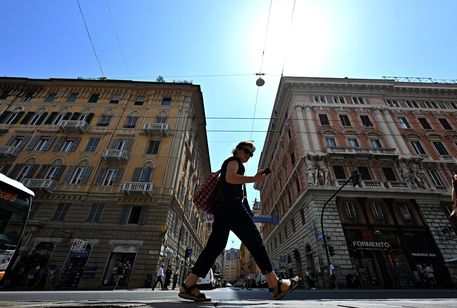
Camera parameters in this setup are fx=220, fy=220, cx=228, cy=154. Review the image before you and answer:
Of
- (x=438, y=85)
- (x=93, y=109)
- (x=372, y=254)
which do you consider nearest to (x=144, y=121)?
(x=93, y=109)

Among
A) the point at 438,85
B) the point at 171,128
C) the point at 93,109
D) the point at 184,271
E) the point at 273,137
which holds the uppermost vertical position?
the point at 438,85

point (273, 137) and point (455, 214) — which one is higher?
point (273, 137)

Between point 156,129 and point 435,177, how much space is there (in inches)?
1095

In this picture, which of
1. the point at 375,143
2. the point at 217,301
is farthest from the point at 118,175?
the point at 375,143

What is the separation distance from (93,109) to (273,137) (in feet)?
81.7

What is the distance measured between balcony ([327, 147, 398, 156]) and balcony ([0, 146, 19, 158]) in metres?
29.3

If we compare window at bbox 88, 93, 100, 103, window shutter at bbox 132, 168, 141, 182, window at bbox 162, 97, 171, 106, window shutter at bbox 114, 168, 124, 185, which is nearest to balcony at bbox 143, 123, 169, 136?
window at bbox 162, 97, 171, 106

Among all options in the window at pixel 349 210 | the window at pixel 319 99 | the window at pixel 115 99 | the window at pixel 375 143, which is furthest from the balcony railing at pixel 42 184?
the window at pixel 375 143

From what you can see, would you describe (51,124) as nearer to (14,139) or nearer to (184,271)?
(14,139)

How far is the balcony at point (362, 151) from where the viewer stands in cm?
2085

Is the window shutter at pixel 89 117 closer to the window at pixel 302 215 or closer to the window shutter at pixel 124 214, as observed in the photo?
the window shutter at pixel 124 214

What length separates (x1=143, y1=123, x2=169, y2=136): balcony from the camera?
2188 centimetres

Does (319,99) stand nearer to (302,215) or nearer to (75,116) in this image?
(302,215)

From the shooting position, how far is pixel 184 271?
76.3 ft
